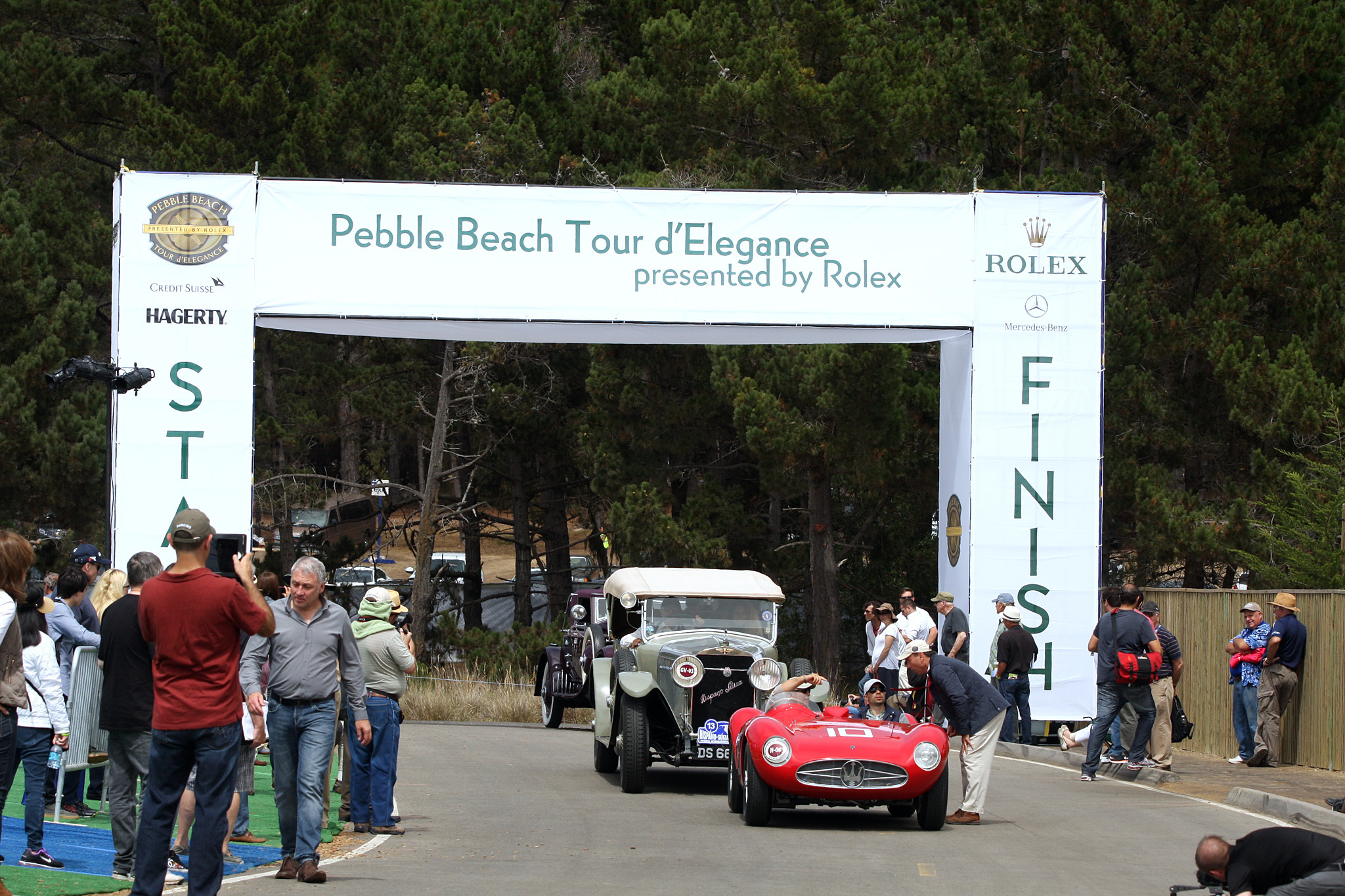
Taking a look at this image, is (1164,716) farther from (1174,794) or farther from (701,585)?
(701,585)

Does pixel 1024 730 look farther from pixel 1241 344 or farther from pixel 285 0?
pixel 285 0

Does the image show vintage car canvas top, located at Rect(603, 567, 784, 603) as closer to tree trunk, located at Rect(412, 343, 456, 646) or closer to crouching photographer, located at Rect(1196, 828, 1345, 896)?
crouching photographer, located at Rect(1196, 828, 1345, 896)

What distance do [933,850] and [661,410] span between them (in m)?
21.9

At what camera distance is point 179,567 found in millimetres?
7648

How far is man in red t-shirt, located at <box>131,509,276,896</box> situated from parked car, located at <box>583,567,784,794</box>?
21.9ft

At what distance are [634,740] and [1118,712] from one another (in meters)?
5.16

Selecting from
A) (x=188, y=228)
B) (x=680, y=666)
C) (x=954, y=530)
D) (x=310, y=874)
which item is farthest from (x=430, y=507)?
(x=310, y=874)

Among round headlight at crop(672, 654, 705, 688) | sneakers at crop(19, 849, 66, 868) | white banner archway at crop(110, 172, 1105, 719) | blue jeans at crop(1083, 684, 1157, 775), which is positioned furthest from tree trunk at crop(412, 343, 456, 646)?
sneakers at crop(19, 849, 66, 868)

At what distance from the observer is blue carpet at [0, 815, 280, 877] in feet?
31.3

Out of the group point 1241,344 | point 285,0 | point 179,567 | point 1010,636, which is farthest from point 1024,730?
point 285,0

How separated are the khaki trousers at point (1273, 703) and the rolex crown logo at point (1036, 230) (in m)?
6.34

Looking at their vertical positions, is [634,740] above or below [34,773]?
below

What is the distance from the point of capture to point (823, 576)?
32406 millimetres

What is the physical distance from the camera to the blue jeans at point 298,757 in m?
9.38
